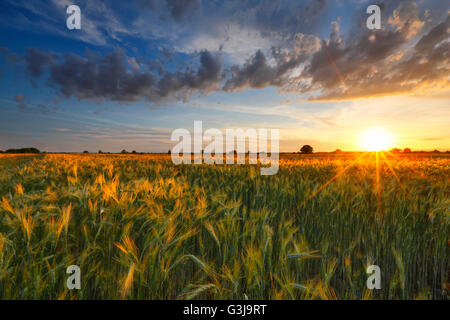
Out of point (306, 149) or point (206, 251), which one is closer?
point (206, 251)

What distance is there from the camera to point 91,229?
2377 millimetres

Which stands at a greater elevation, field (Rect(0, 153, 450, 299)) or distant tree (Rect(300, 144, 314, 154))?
distant tree (Rect(300, 144, 314, 154))

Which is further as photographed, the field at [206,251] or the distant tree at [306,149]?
the distant tree at [306,149]

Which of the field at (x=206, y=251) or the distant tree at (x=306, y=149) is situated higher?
the distant tree at (x=306, y=149)

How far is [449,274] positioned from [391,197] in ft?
5.40

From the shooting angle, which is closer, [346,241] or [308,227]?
[346,241]

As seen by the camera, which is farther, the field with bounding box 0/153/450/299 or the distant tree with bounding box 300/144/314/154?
the distant tree with bounding box 300/144/314/154

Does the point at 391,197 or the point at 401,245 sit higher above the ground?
the point at 391,197

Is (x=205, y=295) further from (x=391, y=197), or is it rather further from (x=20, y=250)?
(x=391, y=197)
